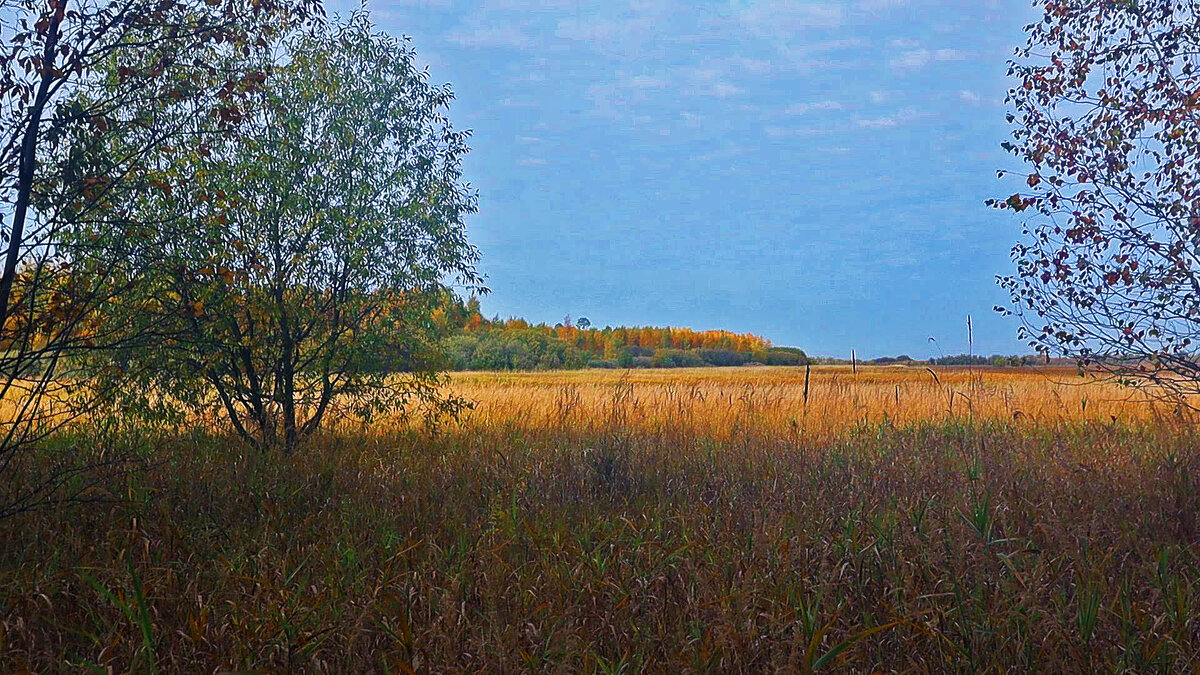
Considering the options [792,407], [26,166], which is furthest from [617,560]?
[792,407]

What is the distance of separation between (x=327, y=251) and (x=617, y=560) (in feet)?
18.6

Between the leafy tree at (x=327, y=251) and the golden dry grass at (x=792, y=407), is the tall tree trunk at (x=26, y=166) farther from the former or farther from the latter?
the golden dry grass at (x=792, y=407)

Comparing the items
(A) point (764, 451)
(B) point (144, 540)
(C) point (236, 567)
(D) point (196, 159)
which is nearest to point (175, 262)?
(D) point (196, 159)

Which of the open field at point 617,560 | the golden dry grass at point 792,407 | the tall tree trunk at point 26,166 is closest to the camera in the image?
the open field at point 617,560

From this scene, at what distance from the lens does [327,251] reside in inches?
339

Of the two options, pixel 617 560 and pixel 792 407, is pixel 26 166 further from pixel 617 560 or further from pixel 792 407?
pixel 792 407

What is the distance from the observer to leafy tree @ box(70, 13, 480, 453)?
812 cm

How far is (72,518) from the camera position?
211 inches

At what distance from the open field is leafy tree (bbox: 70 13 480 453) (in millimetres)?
840

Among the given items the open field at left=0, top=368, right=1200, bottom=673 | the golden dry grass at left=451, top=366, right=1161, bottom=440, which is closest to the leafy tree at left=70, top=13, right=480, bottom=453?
the open field at left=0, top=368, right=1200, bottom=673

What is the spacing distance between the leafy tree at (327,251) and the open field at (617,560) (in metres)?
0.84

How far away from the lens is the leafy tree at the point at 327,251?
320 inches

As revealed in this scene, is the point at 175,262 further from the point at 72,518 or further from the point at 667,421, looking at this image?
the point at 667,421

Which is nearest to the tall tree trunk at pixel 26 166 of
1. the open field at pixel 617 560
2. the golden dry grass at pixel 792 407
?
the open field at pixel 617 560
